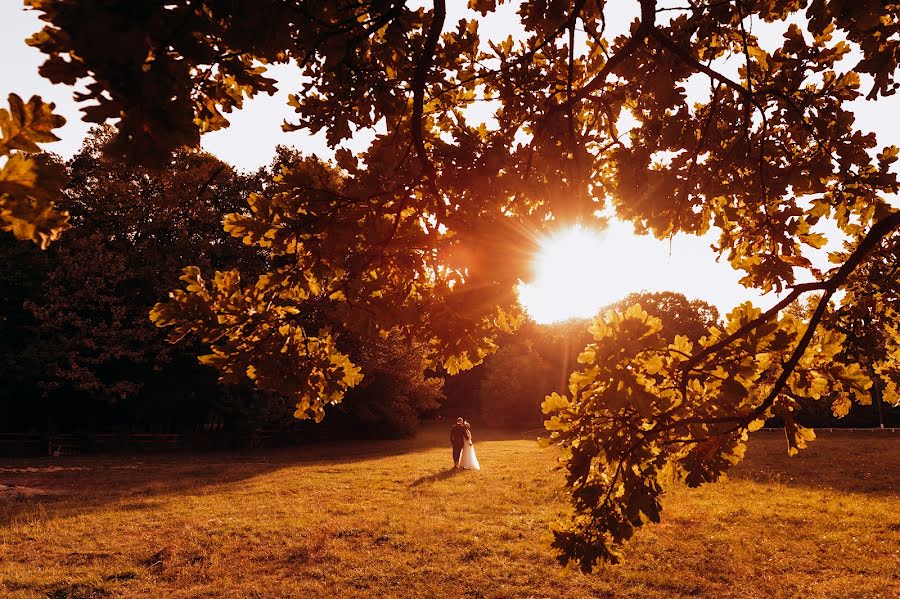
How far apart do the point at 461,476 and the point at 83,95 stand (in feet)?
59.1

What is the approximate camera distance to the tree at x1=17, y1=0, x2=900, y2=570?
12.6ft

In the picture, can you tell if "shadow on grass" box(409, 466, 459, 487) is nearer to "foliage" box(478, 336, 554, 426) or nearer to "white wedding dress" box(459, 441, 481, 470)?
"white wedding dress" box(459, 441, 481, 470)

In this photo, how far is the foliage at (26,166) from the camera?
5.83 feet

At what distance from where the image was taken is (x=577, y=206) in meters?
4.74

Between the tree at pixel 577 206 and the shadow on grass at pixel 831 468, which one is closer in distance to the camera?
the tree at pixel 577 206

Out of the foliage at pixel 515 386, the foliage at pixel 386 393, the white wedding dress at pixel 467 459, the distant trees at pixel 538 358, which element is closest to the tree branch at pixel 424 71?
the white wedding dress at pixel 467 459

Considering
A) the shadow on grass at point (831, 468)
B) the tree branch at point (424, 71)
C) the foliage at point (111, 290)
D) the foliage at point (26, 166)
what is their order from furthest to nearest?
the foliage at point (111, 290)
the shadow on grass at point (831, 468)
the tree branch at point (424, 71)
the foliage at point (26, 166)

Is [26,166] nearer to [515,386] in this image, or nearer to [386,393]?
[386,393]

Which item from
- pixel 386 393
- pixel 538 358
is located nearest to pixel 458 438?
pixel 386 393

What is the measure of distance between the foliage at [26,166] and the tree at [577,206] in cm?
115

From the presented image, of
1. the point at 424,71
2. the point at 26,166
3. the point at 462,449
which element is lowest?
the point at 462,449

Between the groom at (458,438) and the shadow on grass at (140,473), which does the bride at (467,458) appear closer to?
the groom at (458,438)

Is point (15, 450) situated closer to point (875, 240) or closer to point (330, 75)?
point (330, 75)

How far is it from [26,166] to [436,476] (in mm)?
17940
